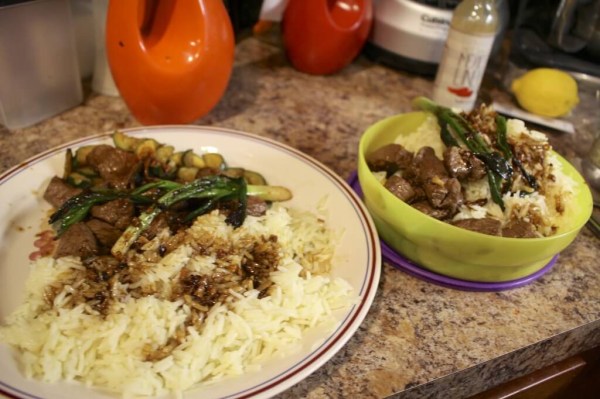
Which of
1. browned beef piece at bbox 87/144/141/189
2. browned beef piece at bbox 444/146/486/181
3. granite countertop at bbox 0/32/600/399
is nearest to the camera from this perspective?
granite countertop at bbox 0/32/600/399

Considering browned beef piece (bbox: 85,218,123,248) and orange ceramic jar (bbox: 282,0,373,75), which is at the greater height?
orange ceramic jar (bbox: 282,0,373,75)

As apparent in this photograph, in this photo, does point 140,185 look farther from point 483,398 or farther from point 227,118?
point 483,398

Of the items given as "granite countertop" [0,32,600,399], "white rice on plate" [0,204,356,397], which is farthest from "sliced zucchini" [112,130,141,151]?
"white rice on plate" [0,204,356,397]

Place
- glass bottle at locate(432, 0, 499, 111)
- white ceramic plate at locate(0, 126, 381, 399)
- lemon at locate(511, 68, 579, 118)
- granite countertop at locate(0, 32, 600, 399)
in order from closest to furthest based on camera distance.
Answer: white ceramic plate at locate(0, 126, 381, 399) < granite countertop at locate(0, 32, 600, 399) < glass bottle at locate(432, 0, 499, 111) < lemon at locate(511, 68, 579, 118)

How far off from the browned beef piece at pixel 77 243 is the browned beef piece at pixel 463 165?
0.77m

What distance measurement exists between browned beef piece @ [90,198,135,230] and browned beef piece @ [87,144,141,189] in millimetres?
85

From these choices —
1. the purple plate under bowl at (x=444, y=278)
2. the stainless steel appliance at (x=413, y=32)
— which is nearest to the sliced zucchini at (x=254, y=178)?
the purple plate under bowl at (x=444, y=278)

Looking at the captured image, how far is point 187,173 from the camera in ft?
4.01

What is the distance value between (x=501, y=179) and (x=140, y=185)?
827 millimetres

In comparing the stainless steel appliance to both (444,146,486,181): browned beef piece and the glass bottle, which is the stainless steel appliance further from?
(444,146,486,181): browned beef piece

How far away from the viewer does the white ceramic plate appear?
2.48ft

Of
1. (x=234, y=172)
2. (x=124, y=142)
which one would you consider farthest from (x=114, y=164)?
(x=234, y=172)


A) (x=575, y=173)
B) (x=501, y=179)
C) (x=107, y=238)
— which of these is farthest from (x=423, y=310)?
(x=107, y=238)

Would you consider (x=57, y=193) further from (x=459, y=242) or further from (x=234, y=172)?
(x=459, y=242)
